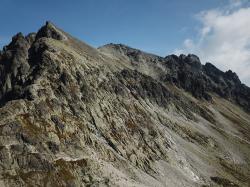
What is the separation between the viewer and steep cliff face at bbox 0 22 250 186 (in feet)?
249

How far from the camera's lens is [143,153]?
98.9 metres

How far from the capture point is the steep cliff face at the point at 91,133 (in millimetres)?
76000

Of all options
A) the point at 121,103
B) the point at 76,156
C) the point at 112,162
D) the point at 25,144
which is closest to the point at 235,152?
the point at 121,103

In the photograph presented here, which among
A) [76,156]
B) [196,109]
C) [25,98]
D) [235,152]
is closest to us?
[76,156]

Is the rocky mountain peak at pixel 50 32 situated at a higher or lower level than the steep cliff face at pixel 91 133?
higher

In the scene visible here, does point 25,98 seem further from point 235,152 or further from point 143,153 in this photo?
point 235,152

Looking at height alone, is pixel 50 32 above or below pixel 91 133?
above

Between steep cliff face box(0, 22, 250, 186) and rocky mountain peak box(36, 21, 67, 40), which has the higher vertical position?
rocky mountain peak box(36, 21, 67, 40)

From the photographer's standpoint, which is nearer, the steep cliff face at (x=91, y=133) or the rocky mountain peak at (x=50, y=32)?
the steep cliff face at (x=91, y=133)

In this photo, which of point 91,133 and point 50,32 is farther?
point 50,32

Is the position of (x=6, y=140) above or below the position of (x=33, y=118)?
below

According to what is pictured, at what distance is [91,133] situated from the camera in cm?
9206

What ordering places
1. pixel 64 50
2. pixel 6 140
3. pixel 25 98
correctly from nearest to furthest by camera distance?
pixel 6 140
pixel 25 98
pixel 64 50

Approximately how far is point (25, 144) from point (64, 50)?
5292 centimetres
